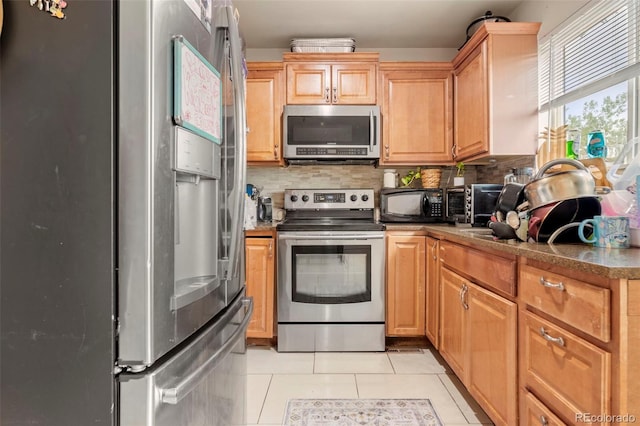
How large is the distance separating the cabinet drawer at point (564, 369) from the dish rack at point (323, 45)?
2.41 meters

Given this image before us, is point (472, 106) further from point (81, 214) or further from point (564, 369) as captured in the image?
point (81, 214)

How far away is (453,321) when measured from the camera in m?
2.03

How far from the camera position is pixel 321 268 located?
256cm

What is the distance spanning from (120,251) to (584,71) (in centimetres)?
244

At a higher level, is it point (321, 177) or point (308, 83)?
point (308, 83)

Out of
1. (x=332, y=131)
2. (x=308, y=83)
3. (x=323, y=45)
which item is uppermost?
(x=323, y=45)

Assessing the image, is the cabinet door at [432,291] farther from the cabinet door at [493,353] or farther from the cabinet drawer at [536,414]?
the cabinet drawer at [536,414]

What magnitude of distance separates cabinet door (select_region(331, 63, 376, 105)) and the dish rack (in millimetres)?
148

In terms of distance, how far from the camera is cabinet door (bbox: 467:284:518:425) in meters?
1.36

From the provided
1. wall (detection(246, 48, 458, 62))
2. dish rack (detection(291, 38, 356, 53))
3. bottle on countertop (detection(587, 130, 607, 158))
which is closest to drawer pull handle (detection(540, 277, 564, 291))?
bottle on countertop (detection(587, 130, 607, 158))

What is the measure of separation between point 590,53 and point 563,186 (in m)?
1.07

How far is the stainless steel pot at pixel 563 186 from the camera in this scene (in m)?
1.36

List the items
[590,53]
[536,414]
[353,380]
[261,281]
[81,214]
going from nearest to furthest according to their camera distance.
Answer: [81,214] → [536,414] → [590,53] → [353,380] → [261,281]

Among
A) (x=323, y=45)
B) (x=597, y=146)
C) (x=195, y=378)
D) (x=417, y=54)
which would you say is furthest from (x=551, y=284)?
(x=417, y=54)
